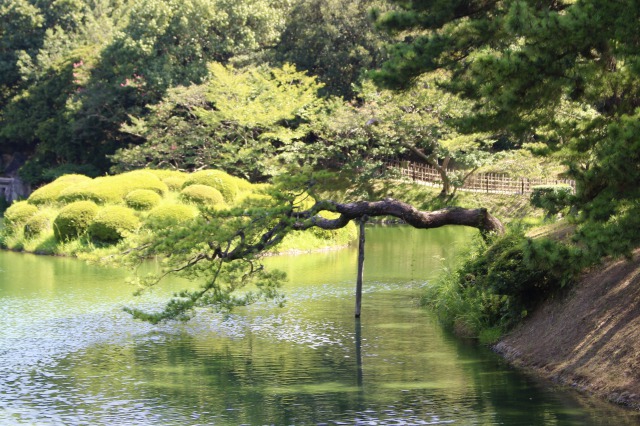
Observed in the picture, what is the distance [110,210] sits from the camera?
25.4 m

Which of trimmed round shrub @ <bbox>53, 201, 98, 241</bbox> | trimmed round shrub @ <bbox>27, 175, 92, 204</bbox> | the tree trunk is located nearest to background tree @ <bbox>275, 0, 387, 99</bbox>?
trimmed round shrub @ <bbox>27, 175, 92, 204</bbox>

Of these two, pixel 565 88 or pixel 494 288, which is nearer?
pixel 565 88

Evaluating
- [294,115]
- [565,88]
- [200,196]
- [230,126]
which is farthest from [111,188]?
[565,88]

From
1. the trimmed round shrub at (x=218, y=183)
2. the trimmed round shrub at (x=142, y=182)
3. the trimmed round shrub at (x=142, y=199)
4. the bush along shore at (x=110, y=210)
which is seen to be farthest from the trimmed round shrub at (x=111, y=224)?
the trimmed round shrub at (x=218, y=183)

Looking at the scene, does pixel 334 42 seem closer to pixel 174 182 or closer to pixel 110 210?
Answer: pixel 174 182

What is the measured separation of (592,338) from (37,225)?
19280mm

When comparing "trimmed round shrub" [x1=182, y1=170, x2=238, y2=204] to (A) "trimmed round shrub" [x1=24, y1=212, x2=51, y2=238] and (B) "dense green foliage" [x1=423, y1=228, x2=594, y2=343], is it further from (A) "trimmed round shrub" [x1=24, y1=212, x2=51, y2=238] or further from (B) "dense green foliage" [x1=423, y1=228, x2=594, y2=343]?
(B) "dense green foliage" [x1=423, y1=228, x2=594, y2=343]

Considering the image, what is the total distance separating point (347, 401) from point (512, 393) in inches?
82.5

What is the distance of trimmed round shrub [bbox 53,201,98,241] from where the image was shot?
25766 mm

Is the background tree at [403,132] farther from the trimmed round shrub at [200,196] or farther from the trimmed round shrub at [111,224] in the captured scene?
the trimmed round shrub at [111,224]

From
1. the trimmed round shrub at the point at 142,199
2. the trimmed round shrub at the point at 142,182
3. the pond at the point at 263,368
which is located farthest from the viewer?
the trimmed round shrub at the point at 142,182

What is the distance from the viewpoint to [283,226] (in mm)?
14242

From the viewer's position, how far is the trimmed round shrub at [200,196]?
90.8ft

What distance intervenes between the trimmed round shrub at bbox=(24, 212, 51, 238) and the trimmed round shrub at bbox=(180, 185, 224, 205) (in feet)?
13.1
